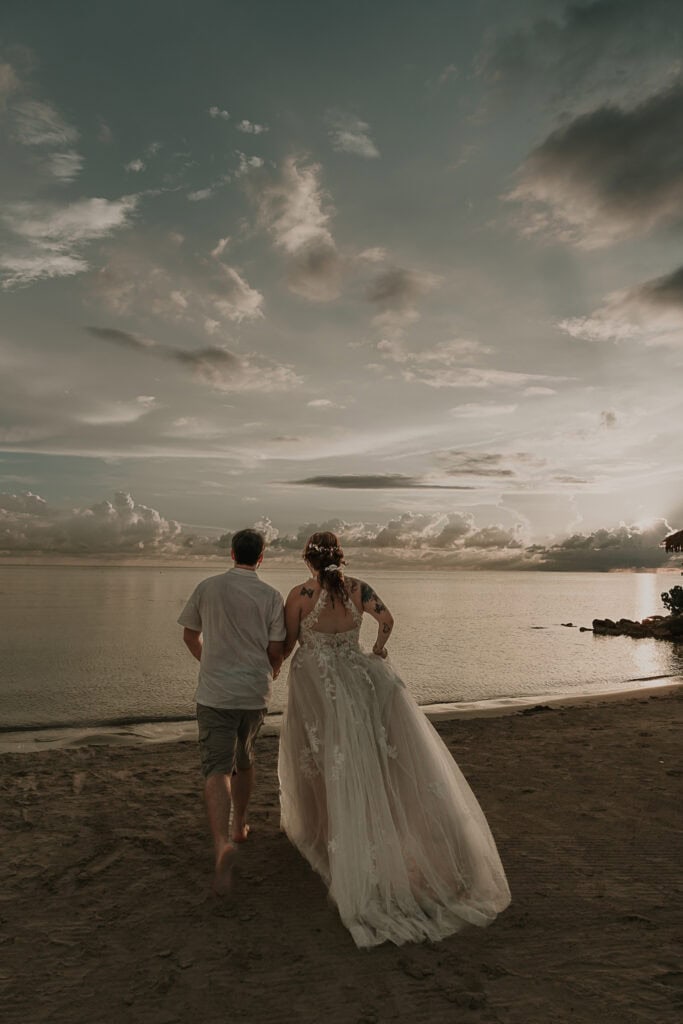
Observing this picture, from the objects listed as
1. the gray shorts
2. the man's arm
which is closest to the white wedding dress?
the gray shorts

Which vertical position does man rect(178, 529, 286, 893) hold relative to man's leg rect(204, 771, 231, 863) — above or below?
above

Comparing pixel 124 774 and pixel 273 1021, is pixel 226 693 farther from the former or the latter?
pixel 124 774

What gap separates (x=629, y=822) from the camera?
619cm

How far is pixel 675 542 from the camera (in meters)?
29.9

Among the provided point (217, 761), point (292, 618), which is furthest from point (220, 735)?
point (292, 618)

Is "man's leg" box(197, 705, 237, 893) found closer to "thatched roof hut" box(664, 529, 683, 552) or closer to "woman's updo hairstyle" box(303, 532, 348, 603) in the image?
"woman's updo hairstyle" box(303, 532, 348, 603)

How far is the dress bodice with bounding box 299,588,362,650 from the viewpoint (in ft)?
16.6

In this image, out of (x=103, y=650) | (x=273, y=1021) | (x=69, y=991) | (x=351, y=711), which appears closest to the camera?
(x=273, y=1021)

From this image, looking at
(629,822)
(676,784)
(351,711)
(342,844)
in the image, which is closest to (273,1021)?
(342,844)

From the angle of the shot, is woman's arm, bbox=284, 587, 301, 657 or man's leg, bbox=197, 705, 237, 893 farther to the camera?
woman's arm, bbox=284, 587, 301, 657

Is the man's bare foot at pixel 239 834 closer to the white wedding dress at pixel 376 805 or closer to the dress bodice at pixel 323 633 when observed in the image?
the white wedding dress at pixel 376 805

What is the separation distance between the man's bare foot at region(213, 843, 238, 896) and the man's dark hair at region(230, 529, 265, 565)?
2.02 metres

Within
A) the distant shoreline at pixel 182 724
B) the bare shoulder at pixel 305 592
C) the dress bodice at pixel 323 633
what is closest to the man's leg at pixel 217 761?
the dress bodice at pixel 323 633

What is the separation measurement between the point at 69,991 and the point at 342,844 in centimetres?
169
